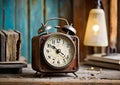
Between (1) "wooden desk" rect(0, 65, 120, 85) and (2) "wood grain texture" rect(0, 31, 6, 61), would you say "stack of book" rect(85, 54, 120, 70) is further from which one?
(2) "wood grain texture" rect(0, 31, 6, 61)

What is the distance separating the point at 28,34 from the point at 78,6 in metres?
0.32

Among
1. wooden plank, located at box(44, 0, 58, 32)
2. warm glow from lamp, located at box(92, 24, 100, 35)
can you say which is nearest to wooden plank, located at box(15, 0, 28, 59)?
wooden plank, located at box(44, 0, 58, 32)

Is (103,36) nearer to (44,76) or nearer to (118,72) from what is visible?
(118,72)

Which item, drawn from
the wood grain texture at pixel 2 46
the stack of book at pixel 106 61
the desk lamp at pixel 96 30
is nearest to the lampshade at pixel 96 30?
the desk lamp at pixel 96 30

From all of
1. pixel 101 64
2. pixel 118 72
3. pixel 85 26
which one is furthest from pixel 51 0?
pixel 118 72

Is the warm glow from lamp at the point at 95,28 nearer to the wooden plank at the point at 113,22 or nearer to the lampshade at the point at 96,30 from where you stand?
the lampshade at the point at 96,30

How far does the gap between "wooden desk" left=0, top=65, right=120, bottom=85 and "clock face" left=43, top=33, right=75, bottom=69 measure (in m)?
0.06

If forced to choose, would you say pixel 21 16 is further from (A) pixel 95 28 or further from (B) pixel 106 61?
(B) pixel 106 61

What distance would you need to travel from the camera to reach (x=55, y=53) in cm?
134

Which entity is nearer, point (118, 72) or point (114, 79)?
point (114, 79)

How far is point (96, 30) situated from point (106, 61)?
0.74 feet

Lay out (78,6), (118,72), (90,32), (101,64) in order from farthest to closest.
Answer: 1. (78,6)
2. (90,32)
3. (101,64)
4. (118,72)

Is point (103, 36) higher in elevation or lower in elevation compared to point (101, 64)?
higher

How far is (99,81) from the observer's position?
1238 millimetres
